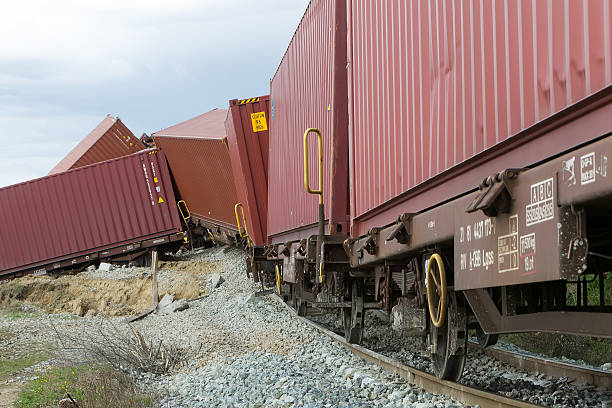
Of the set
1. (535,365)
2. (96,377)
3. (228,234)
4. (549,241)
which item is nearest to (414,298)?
(535,365)

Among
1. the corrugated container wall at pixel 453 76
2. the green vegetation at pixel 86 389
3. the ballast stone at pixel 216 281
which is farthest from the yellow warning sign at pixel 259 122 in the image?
the ballast stone at pixel 216 281

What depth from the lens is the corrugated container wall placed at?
7.84 ft

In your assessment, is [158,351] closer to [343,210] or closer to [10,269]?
[343,210]

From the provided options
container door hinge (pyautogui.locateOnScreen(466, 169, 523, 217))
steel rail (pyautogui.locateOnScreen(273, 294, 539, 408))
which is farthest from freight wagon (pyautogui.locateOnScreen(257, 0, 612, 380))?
steel rail (pyautogui.locateOnScreen(273, 294, 539, 408))

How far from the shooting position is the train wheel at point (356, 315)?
7.10 m

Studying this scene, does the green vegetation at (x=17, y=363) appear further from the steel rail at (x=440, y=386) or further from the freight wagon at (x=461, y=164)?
the steel rail at (x=440, y=386)

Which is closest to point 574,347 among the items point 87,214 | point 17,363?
point 17,363

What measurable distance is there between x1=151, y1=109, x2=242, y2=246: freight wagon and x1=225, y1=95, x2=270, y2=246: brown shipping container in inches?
124

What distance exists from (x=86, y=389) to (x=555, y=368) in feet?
14.7

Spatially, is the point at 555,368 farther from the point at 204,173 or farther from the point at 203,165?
the point at 204,173

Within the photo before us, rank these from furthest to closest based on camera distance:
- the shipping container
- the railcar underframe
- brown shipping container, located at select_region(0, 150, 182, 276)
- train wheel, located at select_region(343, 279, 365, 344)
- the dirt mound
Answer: brown shipping container, located at select_region(0, 150, 182, 276) → the dirt mound → train wheel, located at select_region(343, 279, 365, 344) → the shipping container → the railcar underframe

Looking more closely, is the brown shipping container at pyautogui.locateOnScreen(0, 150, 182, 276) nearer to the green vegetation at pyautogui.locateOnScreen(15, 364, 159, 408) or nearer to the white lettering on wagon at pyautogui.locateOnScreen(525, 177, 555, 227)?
the green vegetation at pyautogui.locateOnScreen(15, 364, 159, 408)

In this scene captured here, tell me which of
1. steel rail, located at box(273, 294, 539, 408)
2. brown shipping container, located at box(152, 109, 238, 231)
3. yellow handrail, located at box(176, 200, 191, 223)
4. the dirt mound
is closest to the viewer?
steel rail, located at box(273, 294, 539, 408)

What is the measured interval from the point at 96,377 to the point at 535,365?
4.54 metres
